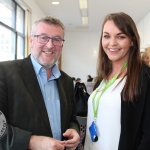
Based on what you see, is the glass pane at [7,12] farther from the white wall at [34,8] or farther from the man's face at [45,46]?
the man's face at [45,46]

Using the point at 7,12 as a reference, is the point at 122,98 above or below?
below

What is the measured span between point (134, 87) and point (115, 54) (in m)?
0.33

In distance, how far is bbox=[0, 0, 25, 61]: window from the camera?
4941 millimetres

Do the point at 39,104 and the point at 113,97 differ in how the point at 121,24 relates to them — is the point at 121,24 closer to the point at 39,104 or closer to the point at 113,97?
the point at 113,97

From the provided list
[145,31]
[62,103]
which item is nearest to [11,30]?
[62,103]

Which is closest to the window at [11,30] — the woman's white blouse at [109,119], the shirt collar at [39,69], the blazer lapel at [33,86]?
the shirt collar at [39,69]

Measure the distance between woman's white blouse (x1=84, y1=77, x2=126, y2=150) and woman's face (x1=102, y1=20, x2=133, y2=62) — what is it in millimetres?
200

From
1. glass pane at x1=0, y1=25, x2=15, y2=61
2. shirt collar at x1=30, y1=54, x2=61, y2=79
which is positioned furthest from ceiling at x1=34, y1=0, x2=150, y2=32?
shirt collar at x1=30, y1=54, x2=61, y2=79

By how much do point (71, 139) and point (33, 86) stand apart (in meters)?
0.42

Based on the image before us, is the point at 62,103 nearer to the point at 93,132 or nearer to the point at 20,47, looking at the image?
the point at 93,132

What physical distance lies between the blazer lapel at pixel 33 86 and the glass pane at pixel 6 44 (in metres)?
3.94

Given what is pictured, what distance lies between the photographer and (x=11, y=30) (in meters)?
5.46

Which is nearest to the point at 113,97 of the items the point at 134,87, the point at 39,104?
the point at 134,87

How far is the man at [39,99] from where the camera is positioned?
108cm
